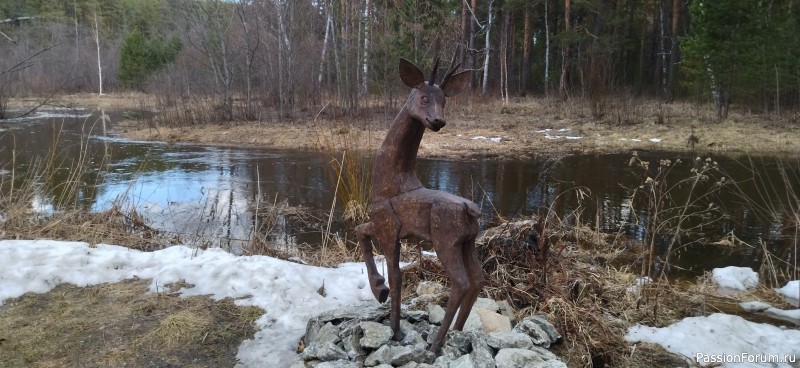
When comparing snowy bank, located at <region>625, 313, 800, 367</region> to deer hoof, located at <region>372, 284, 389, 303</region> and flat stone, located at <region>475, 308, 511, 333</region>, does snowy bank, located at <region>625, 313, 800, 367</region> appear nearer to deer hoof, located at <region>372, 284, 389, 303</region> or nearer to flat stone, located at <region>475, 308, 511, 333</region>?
flat stone, located at <region>475, 308, 511, 333</region>

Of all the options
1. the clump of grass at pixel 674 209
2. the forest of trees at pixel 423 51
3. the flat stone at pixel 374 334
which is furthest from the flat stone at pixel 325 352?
the forest of trees at pixel 423 51

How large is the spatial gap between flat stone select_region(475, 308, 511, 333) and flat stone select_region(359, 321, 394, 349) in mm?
630

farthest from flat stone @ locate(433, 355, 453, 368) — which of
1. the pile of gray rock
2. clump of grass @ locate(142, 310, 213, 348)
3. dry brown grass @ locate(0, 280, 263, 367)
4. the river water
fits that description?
the river water

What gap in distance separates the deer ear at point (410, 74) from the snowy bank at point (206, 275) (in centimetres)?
170

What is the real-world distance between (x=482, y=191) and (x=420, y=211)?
5.19 meters

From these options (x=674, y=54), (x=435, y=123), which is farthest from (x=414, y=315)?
(x=674, y=54)

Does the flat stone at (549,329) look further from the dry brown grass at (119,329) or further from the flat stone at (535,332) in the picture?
the dry brown grass at (119,329)

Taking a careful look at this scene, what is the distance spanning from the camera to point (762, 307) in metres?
4.08

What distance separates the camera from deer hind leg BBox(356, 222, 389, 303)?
107 inches

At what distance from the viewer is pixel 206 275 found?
3.91m

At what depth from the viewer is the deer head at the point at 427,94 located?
2.36 metres

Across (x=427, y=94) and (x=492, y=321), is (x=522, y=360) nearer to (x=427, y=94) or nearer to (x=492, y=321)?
(x=492, y=321)

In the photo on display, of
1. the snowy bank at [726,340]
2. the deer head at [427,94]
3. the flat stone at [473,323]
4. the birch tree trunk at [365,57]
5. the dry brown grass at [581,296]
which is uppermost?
the birch tree trunk at [365,57]

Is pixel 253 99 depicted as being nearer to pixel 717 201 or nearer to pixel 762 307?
pixel 717 201
